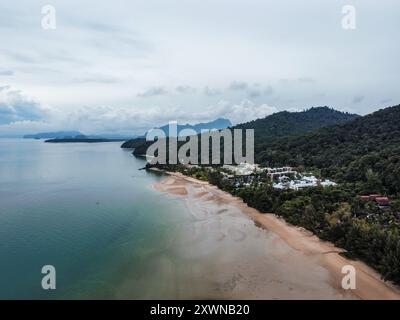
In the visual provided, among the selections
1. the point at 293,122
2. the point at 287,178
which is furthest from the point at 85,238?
the point at 293,122

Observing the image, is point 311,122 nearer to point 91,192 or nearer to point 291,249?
point 91,192

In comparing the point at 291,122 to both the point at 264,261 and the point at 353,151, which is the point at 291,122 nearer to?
the point at 353,151

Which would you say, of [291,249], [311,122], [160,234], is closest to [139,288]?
[160,234]

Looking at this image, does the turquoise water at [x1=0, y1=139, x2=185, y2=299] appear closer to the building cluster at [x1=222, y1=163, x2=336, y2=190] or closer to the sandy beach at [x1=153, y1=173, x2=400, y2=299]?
the sandy beach at [x1=153, y1=173, x2=400, y2=299]

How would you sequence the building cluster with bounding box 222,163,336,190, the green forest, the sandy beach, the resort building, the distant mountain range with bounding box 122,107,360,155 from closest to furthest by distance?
the sandy beach < the green forest < the resort building < the building cluster with bounding box 222,163,336,190 < the distant mountain range with bounding box 122,107,360,155

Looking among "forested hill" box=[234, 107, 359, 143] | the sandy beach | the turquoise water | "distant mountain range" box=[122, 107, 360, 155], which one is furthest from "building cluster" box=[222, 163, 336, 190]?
"forested hill" box=[234, 107, 359, 143]

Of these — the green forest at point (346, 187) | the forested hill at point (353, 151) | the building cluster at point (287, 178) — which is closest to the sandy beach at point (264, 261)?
the green forest at point (346, 187)
